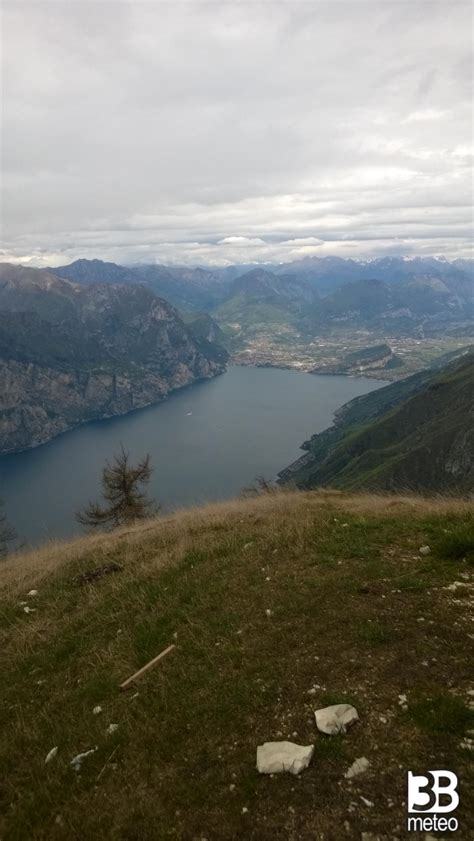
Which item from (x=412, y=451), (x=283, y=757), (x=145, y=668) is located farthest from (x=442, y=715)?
(x=412, y=451)

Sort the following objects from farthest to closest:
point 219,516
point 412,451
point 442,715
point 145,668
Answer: point 412,451
point 219,516
point 145,668
point 442,715

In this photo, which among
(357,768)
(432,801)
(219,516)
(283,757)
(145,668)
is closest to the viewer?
(432,801)

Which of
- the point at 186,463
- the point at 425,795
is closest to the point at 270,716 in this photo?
the point at 425,795

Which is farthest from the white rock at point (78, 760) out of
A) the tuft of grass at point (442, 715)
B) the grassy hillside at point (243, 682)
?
the tuft of grass at point (442, 715)

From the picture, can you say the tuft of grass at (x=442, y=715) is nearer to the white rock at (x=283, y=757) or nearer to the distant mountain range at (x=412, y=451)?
the white rock at (x=283, y=757)

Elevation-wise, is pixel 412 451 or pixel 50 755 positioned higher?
pixel 50 755

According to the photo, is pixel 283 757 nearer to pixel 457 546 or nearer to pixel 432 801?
pixel 432 801

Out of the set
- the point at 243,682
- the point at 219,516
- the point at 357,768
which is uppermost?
the point at 357,768

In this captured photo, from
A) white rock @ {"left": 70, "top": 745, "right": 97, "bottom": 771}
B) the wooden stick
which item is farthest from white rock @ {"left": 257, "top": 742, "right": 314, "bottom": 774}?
the wooden stick
